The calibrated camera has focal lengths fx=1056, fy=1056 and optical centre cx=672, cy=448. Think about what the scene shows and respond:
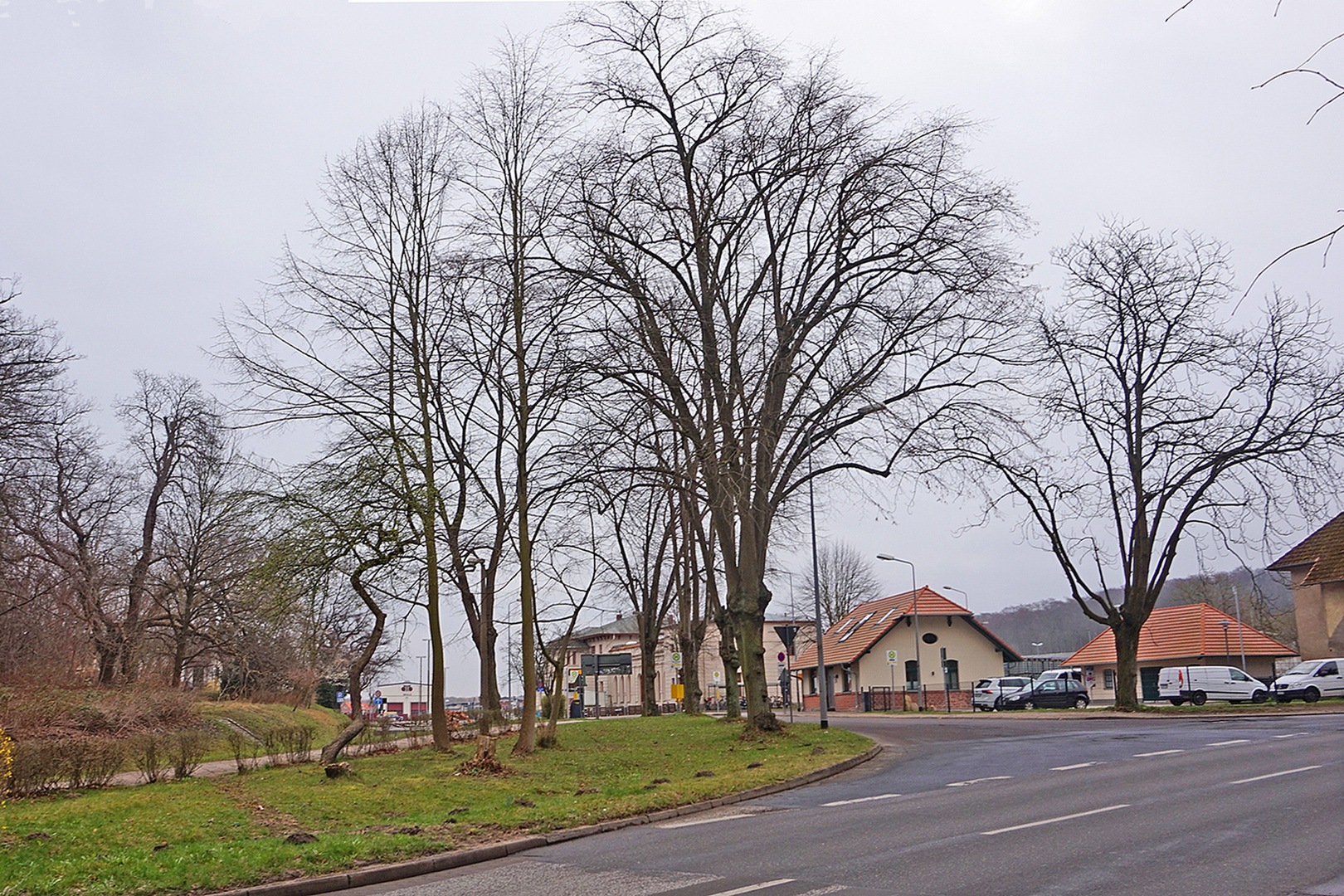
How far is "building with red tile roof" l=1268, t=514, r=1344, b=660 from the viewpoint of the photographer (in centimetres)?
4562

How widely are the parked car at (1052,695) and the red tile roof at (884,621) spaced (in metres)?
10.00

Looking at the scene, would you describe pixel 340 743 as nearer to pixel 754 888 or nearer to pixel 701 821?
pixel 701 821

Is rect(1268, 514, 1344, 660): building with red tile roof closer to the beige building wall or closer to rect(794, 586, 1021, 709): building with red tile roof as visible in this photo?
rect(794, 586, 1021, 709): building with red tile roof

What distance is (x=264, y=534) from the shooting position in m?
20.8

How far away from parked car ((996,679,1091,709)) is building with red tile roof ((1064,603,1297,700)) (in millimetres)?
5181

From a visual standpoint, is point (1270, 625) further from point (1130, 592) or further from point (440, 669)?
point (440, 669)

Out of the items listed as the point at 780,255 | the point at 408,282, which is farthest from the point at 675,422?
the point at 408,282

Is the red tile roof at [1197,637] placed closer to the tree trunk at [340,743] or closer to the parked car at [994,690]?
the parked car at [994,690]

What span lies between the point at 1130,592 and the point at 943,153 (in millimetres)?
19782

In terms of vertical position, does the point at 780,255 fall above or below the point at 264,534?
above

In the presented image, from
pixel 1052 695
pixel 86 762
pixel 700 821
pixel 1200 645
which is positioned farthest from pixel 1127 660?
pixel 86 762

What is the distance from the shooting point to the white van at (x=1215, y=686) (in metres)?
44.2

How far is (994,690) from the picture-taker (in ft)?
179

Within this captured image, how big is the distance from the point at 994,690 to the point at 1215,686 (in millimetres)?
11810
